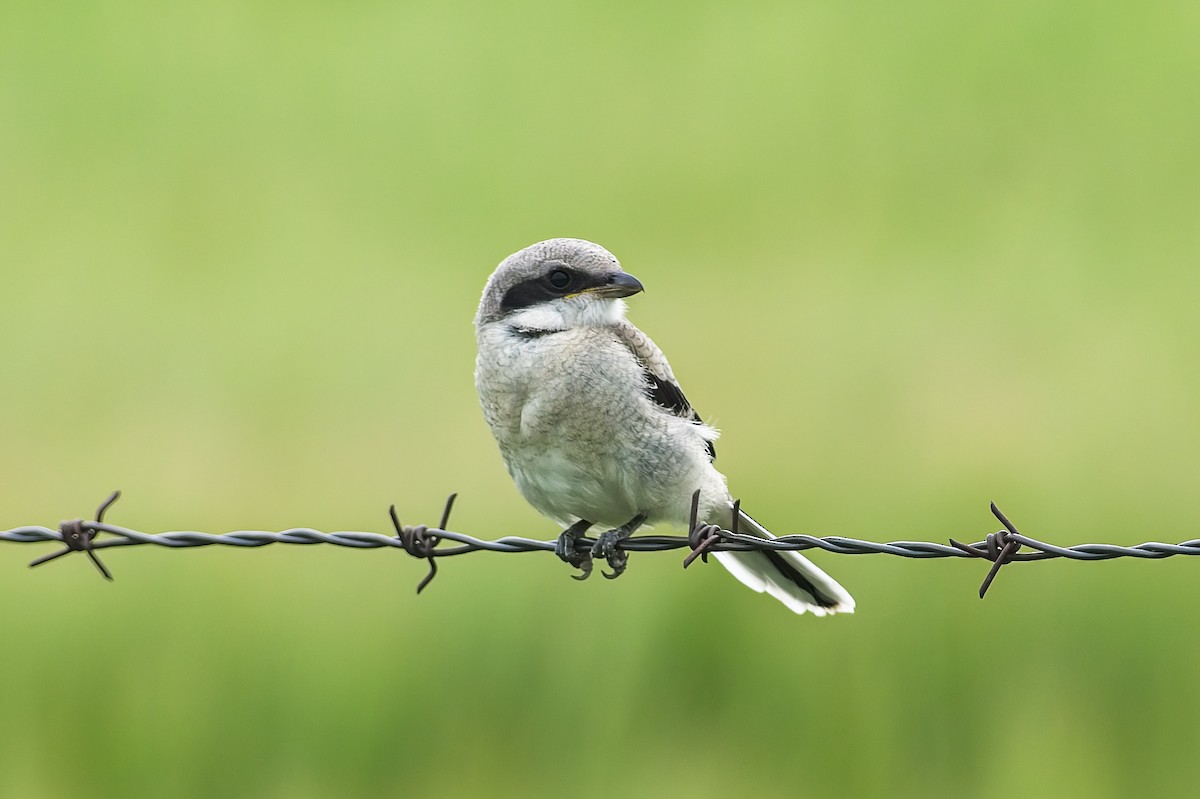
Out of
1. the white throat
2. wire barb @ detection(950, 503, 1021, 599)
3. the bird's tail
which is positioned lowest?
the bird's tail

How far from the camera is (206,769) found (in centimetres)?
654

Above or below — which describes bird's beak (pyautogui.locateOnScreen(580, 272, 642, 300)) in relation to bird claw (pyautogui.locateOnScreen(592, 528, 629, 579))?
above

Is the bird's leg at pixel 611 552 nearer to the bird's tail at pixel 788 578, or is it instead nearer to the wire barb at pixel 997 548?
the bird's tail at pixel 788 578

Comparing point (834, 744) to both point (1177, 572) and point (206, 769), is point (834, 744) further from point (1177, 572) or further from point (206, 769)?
point (206, 769)

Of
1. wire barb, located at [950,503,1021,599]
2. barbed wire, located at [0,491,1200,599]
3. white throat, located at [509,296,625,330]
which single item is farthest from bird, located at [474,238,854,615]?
wire barb, located at [950,503,1021,599]

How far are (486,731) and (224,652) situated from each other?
151 cm

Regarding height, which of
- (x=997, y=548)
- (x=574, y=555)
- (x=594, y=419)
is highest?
(x=594, y=419)

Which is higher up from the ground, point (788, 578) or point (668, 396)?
point (668, 396)

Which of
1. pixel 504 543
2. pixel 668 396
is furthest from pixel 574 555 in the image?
pixel 504 543

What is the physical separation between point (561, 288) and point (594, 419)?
0.69m

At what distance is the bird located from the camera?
17.1ft

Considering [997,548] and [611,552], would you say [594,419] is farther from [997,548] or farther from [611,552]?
[997,548]

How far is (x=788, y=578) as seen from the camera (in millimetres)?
5695

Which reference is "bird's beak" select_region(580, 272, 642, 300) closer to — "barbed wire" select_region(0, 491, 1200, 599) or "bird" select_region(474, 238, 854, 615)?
"bird" select_region(474, 238, 854, 615)
